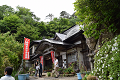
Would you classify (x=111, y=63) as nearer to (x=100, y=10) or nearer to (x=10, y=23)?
(x=100, y=10)

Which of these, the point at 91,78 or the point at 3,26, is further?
the point at 3,26

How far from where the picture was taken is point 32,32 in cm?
2816

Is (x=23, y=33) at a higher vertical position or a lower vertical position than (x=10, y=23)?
lower

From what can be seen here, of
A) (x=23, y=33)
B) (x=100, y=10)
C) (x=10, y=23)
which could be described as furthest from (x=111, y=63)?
(x=10, y=23)

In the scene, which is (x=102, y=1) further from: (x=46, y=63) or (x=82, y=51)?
(x=46, y=63)

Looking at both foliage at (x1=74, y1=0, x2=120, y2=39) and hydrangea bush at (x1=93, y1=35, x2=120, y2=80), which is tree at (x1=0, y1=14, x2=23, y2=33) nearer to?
foliage at (x1=74, y1=0, x2=120, y2=39)

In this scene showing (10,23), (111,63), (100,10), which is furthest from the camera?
(10,23)

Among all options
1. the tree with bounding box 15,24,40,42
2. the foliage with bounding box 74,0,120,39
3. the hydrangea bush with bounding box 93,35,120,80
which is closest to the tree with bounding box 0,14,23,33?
the tree with bounding box 15,24,40,42

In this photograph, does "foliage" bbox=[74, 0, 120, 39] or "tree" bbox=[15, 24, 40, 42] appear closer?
"foliage" bbox=[74, 0, 120, 39]

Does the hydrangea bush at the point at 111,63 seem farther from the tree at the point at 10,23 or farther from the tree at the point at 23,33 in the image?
the tree at the point at 10,23

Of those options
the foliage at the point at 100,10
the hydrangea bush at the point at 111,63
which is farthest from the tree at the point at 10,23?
the hydrangea bush at the point at 111,63

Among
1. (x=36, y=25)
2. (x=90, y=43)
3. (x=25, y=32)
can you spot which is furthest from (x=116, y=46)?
(x=36, y=25)

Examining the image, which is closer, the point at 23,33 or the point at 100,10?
the point at 100,10

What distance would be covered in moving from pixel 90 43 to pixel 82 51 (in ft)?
12.4
